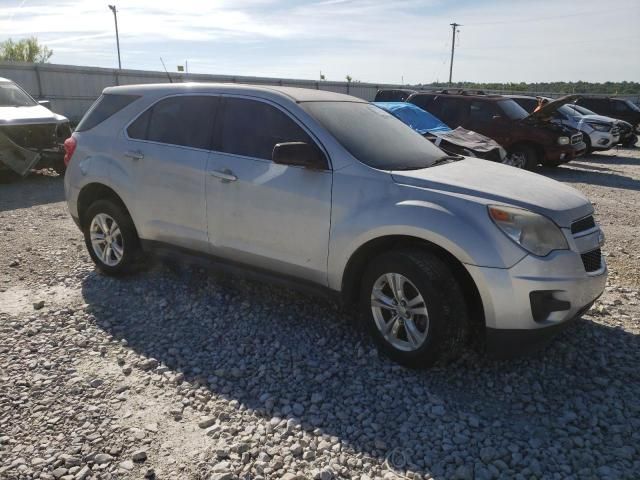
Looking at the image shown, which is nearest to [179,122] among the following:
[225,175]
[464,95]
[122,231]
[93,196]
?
[225,175]

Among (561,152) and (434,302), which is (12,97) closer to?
(434,302)

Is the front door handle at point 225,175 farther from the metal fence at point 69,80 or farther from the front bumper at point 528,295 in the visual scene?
the metal fence at point 69,80

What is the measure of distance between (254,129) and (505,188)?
76.1 inches

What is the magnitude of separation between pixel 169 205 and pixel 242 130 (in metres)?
0.94

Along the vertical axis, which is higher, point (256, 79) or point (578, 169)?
point (256, 79)

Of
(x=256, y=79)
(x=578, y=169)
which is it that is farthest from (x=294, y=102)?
(x=256, y=79)

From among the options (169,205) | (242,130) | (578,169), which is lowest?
(578,169)

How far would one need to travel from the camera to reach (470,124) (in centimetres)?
1240

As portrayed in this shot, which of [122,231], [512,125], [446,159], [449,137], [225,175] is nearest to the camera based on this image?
[225,175]

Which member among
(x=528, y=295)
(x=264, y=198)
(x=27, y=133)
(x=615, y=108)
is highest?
(x=615, y=108)

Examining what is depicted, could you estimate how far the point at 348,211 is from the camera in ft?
11.6

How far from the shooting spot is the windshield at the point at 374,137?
12.3 ft

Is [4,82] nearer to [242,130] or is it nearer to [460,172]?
[242,130]

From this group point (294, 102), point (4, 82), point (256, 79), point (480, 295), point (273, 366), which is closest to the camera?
point (480, 295)
